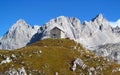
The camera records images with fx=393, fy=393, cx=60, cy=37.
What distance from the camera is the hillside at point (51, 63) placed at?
16635 cm

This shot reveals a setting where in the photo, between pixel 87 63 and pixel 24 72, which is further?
pixel 87 63

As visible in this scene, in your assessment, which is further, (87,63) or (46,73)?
(87,63)

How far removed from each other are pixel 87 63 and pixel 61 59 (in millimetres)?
12653

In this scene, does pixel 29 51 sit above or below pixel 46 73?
above

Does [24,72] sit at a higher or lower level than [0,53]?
lower

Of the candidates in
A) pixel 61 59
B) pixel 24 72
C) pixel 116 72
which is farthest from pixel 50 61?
pixel 116 72

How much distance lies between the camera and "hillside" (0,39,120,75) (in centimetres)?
16635

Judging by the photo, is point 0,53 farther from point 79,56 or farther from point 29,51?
point 79,56

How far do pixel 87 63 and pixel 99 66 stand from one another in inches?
219

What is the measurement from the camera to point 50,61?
177 m

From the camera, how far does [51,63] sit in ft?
575

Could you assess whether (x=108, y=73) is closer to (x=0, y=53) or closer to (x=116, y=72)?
(x=116, y=72)

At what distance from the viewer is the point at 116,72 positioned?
17850 cm

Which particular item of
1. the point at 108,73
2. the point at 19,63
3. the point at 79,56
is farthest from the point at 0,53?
the point at 108,73
